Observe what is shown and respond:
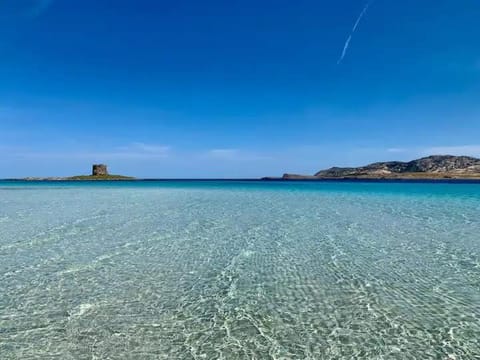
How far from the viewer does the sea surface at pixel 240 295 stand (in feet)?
19.6

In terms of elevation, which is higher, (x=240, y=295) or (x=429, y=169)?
(x=429, y=169)

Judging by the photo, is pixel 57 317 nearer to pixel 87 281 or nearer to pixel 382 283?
pixel 87 281

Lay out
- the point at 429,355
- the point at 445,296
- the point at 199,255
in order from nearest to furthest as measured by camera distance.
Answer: the point at 429,355 < the point at 445,296 < the point at 199,255

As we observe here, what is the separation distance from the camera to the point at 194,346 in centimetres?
597

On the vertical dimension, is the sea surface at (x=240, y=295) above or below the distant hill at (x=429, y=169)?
below

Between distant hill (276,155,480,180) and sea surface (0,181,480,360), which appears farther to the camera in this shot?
distant hill (276,155,480,180)

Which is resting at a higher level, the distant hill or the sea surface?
the distant hill

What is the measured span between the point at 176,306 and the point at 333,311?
143 inches

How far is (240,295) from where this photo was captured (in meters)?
8.55

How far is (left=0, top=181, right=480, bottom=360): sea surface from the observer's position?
5.96 m

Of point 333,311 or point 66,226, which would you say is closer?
point 333,311

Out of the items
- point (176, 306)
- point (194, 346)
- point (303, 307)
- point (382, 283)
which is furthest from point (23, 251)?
point (382, 283)

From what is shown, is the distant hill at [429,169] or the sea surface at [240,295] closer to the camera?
the sea surface at [240,295]

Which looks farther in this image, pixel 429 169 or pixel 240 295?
pixel 429 169
